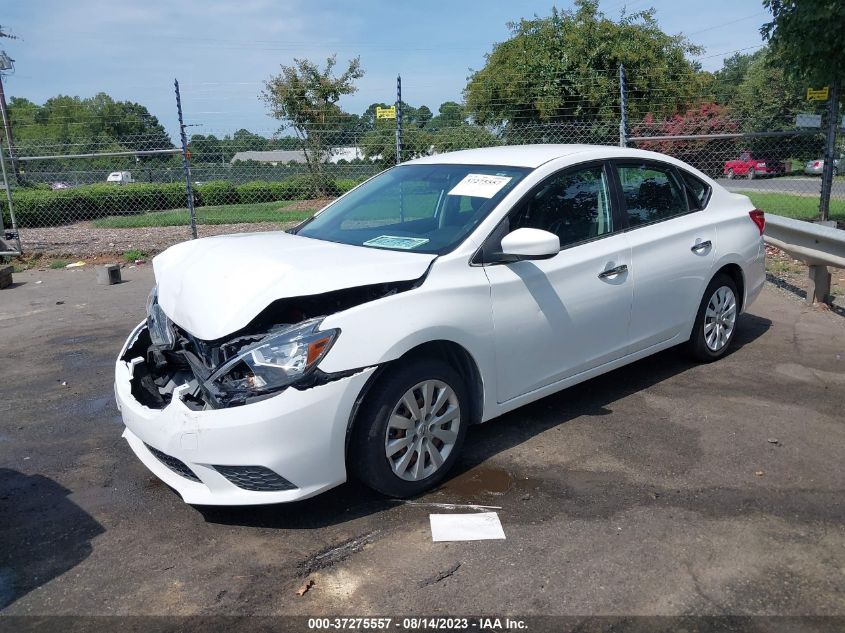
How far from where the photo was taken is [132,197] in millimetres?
22688

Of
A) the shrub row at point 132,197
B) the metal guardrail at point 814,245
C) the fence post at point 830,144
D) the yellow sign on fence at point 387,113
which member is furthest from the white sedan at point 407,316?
the shrub row at point 132,197

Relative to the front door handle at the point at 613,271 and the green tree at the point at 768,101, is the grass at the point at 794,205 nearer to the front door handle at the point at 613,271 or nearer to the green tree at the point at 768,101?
the green tree at the point at 768,101

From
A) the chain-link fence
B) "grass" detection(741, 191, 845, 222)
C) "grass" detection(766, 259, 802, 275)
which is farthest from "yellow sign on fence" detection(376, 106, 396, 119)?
"grass" detection(741, 191, 845, 222)

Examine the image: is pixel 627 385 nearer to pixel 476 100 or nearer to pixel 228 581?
pixel 228 581

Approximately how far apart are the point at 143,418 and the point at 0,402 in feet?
8.18

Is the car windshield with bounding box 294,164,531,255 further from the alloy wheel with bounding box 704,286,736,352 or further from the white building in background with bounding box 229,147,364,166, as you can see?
the white building in background with bounding box 229,147,364,166

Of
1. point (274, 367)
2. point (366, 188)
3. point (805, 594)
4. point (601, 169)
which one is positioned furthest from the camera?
point (366, 188)

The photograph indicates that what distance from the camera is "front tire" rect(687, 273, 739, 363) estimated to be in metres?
5.32

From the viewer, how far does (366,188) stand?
5152 mm

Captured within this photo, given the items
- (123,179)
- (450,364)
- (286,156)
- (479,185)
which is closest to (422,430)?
(450,364)

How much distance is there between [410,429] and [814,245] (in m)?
5.33

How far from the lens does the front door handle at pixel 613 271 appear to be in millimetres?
4402

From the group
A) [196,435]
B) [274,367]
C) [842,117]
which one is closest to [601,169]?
[274,367]

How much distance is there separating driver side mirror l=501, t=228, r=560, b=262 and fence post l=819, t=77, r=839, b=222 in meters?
8.23
